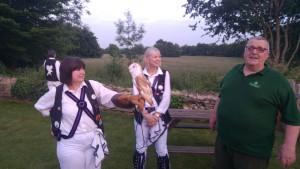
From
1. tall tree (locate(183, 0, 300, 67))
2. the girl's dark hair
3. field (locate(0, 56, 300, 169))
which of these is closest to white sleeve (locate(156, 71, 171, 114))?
the girl's dark hair

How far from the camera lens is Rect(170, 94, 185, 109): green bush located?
762cm

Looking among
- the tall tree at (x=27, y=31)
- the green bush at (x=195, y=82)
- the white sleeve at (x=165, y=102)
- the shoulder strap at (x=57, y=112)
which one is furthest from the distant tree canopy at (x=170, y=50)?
the shoulder strap at (x=57, y=112)

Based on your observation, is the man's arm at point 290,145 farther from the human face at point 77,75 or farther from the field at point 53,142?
the field at point 53,142

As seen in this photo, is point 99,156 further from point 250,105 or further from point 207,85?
point 207,85

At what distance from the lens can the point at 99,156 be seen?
2744 millimetres

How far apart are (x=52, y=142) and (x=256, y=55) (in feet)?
14.9

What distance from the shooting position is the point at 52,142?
594cm

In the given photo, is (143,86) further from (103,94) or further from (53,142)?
(53,142)

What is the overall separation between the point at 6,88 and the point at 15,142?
467 centimetres

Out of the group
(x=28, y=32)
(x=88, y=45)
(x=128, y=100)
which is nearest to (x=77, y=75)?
(x=128, y=100)

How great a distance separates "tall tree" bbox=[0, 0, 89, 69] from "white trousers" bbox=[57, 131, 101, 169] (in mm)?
12424

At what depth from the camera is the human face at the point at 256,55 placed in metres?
2.75

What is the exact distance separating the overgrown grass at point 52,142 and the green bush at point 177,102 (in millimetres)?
835

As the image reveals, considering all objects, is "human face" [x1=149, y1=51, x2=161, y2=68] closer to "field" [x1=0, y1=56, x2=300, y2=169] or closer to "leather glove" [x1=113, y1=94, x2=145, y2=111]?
"leather glove" [x1=113, y1=94, x2=145, y2=111]
